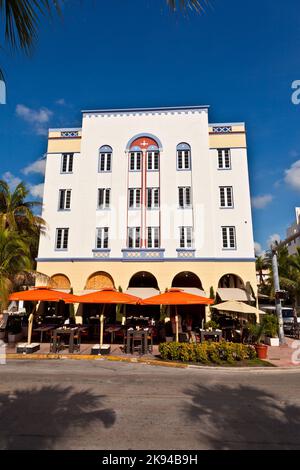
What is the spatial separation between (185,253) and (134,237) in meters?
4.22

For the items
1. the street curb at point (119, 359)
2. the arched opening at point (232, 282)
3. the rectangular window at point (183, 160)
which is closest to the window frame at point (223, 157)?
the rectangular window at point (183, 160)

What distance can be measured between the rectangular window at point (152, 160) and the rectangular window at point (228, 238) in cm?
760

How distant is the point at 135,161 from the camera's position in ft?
83.7

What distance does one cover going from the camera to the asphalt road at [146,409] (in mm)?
6215

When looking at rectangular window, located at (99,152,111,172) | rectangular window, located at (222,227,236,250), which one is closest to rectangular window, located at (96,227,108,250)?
rectangular window, located at (99,152,111,172)

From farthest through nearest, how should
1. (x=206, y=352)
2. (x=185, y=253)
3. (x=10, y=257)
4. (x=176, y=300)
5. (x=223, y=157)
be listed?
(x=223, y=157)
(x=185, y=253)
(x=10, y=257)
(x=176, y=300)
(x=206, y=352)

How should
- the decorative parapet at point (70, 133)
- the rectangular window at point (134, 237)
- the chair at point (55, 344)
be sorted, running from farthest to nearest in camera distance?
the decorative parapet at point (70, 133)
the rectangular window at point (134, 237)
the chair at point (55, 344)

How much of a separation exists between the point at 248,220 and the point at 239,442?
1941 cm

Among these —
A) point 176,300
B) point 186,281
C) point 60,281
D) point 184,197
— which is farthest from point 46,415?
point 186,281

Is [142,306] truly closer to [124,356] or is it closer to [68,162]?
[124,356]

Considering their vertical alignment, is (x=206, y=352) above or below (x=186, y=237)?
below

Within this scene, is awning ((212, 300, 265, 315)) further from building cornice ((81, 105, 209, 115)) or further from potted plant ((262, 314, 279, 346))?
building cornice ((81, 105, 209, 115))

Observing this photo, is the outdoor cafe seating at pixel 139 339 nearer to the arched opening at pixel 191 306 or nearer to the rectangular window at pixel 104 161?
the arched opening at pixel 191 306
